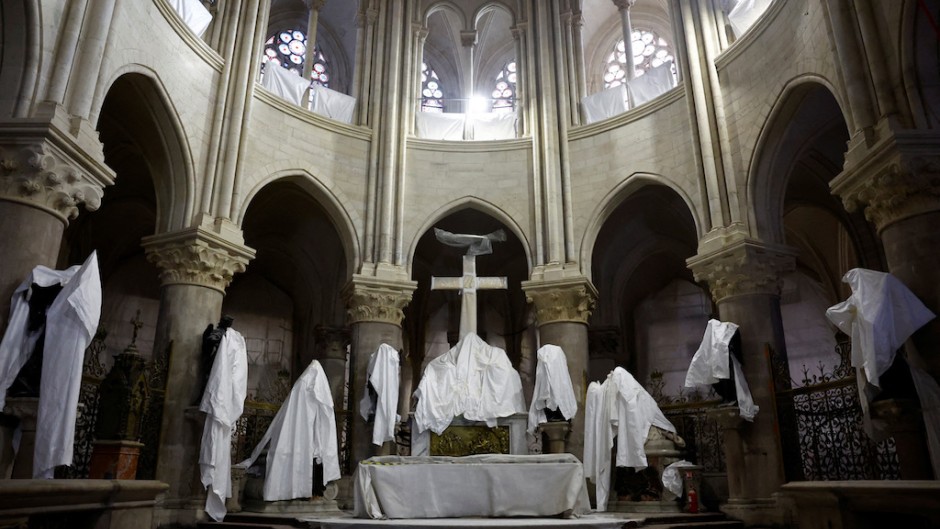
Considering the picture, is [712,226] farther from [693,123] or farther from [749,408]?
[749,408]

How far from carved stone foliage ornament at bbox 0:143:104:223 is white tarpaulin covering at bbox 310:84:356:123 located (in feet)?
24.9

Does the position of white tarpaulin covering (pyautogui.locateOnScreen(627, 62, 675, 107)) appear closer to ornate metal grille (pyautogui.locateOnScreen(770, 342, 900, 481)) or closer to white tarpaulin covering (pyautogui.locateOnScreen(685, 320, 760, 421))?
white tarpaulin covering (pyautogui.locateOnScreen(685, 320, 760, 421))

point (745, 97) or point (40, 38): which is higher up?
point (745, 97)

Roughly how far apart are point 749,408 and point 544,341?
4.59 meters

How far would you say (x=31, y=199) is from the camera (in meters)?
7.87

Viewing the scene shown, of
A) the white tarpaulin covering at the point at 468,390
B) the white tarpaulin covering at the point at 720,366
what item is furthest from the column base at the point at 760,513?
the white tarpaulin covering at the point at 468,390

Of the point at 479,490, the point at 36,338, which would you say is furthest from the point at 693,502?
the point at 36,338

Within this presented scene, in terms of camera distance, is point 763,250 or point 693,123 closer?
point 763,250

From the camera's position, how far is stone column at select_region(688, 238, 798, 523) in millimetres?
10641

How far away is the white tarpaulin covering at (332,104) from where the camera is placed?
51.2ft

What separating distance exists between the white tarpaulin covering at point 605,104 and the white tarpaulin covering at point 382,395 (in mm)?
7075

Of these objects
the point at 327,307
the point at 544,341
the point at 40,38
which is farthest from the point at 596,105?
the point at 40,38

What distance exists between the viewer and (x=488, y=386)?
12141 millimetres

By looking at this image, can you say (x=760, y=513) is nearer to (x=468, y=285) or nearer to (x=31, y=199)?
(x=468, y=285)
